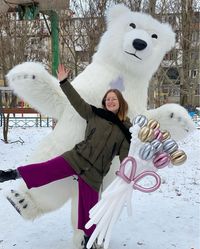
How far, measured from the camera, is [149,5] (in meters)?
→ 7.62

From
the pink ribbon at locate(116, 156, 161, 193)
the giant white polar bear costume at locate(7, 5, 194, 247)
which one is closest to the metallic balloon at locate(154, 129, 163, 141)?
the pink ribbon at locate(116, 156, 161, 193)

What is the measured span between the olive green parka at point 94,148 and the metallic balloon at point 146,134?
349 millimetres

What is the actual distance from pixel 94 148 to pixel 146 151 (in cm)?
46

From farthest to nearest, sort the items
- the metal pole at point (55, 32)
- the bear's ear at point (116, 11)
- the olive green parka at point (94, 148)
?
the metal pole at point (55, 32) < the bear's ear at point (116, 11) < the olive green parka at point (94, 148)

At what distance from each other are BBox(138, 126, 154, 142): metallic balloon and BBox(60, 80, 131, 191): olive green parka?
349 millimetres

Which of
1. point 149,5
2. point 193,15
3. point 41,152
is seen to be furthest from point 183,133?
point 193,15

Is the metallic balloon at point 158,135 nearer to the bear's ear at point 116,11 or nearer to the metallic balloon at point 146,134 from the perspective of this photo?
the metallic balloon at point 146,134

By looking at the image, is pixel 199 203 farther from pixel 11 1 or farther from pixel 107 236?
pixel 11 1

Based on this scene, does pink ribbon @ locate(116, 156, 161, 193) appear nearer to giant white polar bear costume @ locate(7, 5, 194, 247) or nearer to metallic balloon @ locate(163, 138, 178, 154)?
metallic balloon @ locate(163, 138, 178, 154)

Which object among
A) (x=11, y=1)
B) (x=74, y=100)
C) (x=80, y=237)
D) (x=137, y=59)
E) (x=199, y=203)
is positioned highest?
(x=11, y=1)

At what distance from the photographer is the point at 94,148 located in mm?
2674

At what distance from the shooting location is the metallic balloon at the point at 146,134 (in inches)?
91.8

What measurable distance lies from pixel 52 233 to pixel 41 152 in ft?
3.09

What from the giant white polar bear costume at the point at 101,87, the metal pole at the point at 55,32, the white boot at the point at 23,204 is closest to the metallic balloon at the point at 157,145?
the giant white polar bear costume at the point at 101,87
